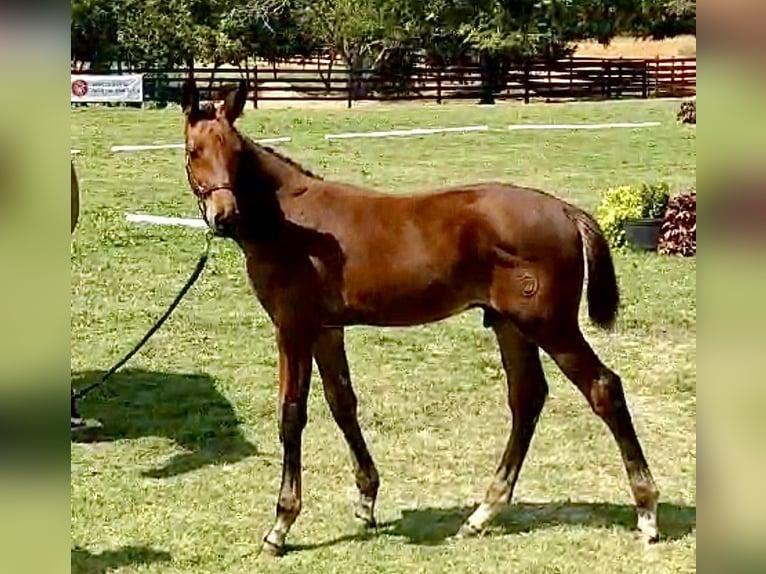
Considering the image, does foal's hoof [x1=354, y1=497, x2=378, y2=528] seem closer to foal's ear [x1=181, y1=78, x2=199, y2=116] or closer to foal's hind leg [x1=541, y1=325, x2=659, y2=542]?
foal's hind leg [x1=541, y1=325, x2=659, y2=542]

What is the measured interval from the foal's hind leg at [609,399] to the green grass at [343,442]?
0.18m

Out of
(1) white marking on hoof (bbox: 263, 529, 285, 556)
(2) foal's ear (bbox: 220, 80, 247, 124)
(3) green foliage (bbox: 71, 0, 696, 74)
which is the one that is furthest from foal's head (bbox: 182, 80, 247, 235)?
(3) green foliage (bbox: 71, 0, 696, 74)

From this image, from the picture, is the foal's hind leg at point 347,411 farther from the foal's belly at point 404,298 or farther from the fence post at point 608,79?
the fence post at point 608,79

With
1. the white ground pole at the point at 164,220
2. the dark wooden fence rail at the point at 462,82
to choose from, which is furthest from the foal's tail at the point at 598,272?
the dark wooden fence rail at the point at 462,82

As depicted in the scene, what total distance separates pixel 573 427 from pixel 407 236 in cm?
264

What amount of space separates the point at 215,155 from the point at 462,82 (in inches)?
1410

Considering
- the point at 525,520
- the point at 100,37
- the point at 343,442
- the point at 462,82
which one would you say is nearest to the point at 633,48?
the point at 462,82

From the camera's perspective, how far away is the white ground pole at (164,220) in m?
15.0

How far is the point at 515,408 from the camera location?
5488 millimetres

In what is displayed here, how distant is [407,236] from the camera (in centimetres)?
502

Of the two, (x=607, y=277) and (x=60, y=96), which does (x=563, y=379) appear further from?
(x=60, y=96)

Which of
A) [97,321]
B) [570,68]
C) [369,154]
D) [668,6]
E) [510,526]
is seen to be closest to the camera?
[510,526]

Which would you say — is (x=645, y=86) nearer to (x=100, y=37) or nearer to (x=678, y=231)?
(x=100, y=37)

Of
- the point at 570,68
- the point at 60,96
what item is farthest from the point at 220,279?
the point at 570,68
